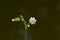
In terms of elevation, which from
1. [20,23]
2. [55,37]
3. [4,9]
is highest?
[4,9]

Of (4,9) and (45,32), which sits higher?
(4,9)

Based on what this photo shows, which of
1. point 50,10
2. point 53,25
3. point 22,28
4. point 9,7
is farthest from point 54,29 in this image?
point 9,7

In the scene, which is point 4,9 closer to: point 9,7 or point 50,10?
point 9,7

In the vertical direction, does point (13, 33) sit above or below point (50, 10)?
below

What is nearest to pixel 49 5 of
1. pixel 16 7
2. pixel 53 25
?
pixel 53 25

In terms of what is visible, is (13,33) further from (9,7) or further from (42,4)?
(42,4)
